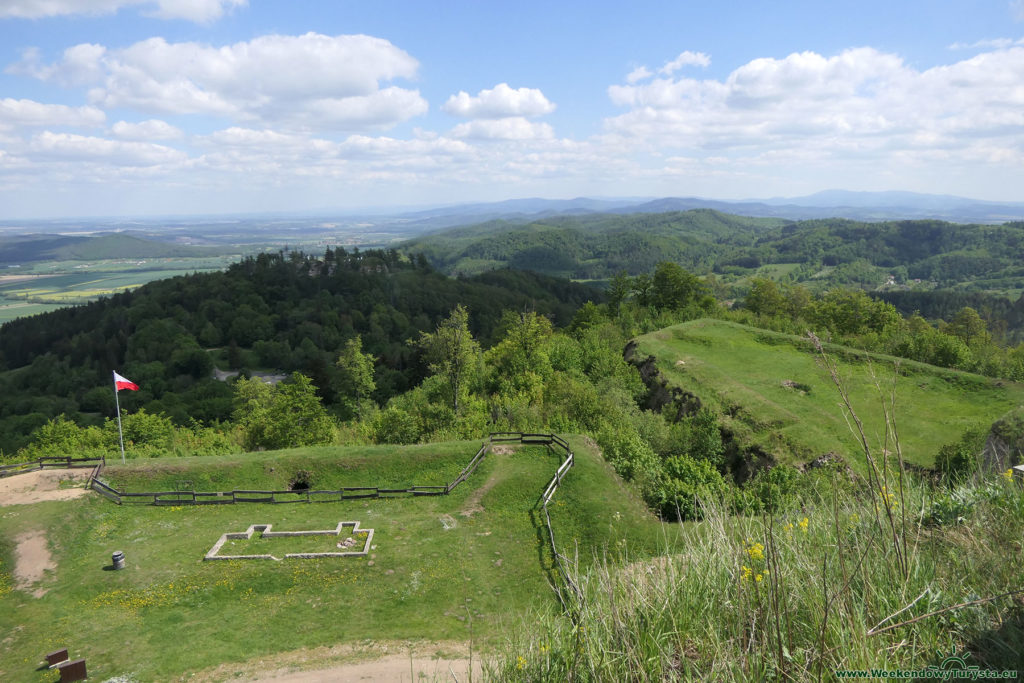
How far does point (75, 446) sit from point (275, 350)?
84.4 m

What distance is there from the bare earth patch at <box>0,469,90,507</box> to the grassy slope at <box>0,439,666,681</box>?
106cm

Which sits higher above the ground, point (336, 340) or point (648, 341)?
point (648, 341)

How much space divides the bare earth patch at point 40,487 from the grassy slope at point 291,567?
41.7 inches

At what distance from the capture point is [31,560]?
21797 mm

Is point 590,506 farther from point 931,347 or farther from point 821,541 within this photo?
point 931,347

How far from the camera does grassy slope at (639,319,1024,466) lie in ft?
104

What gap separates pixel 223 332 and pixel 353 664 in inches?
5320

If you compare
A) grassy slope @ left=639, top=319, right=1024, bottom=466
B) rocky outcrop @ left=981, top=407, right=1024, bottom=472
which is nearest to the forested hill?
grassy slope @ left=639, top=319, right=1024, bottom=466

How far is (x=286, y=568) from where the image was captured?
21.3m

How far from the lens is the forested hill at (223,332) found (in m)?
92.4

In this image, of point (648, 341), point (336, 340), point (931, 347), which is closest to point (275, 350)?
point (336, 340)

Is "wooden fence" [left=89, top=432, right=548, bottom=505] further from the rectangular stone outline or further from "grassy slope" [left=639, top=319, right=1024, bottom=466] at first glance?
"grassy slope" [left=639, top=319, right=1024, bottom=466]

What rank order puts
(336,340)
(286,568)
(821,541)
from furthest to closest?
(336,340) < (286,568) < (821,541)

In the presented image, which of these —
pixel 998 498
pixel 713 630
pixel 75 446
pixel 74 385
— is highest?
pixel 998 498
